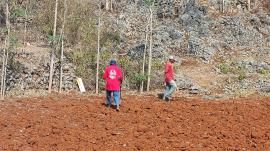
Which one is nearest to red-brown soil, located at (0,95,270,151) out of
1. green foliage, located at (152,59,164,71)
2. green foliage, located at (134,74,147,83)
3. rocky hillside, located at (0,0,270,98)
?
green foliage, located at (134,74,147,83)

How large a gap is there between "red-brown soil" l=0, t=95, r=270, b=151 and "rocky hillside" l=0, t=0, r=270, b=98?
60.8ft

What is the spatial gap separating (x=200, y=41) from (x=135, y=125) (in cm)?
3076

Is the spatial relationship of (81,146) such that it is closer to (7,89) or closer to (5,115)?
(5,115)

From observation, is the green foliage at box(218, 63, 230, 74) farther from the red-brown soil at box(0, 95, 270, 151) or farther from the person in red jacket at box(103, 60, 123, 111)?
the person in red jacket at box(103, 60, 123, 111)

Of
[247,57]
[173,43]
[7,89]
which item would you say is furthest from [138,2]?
[7,89]

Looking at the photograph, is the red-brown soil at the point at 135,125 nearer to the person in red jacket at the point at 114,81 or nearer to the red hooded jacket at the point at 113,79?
the person in red jacket at the point at 114,81

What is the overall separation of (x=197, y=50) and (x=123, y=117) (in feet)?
94.7

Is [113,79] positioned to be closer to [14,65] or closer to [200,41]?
[14,65]

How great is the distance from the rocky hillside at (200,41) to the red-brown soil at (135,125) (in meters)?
18.5

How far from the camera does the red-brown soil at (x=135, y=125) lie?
12.1 meters

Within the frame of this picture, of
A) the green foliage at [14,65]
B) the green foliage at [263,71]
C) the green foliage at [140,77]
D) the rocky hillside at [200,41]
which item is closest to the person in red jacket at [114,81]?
the green foliage at [140,77]

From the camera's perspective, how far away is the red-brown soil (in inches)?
475

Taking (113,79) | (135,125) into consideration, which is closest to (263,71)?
(113,79)

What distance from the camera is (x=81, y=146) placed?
468 inches
